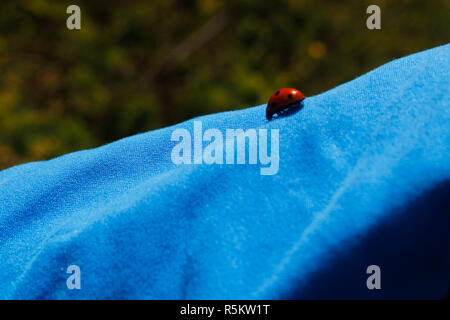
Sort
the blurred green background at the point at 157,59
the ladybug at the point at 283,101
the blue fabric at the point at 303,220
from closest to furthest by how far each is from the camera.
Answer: the blue fabric at the point at 303,220 → the ladybug at the point at 283,101 → the blurred green background at the point at 157,59

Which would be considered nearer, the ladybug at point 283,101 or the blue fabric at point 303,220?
the blue fabric at point 303,220

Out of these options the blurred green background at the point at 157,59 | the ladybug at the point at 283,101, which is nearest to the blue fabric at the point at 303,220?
the ladybug at the point at 283,101

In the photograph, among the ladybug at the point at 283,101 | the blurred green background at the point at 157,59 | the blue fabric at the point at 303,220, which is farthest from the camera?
the blurred green background at the point at 157,59

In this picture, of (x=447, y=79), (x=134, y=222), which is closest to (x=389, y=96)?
(x=447, y=79)

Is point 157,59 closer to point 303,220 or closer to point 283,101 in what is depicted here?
point 283,101

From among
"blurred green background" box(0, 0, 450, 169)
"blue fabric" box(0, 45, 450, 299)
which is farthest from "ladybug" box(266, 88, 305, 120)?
"blurred green background" box(0, 0, 450, 169)

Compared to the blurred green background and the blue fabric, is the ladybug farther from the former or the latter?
the blurred green background

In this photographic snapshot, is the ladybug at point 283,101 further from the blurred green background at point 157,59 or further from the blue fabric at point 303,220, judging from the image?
the blurred green background at point 157,59
